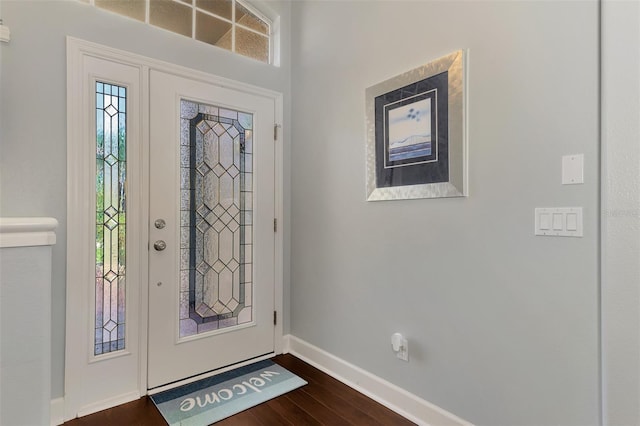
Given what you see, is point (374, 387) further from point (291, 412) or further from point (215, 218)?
point (215, 218)

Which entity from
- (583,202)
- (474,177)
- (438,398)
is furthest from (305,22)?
(438,398)

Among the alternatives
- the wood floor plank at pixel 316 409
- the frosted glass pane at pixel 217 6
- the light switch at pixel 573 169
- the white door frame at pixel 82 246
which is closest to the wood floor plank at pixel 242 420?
the wood floor plank at pixel 316 409

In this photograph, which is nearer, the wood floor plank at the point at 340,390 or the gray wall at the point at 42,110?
the gray wall at the point at 42,110

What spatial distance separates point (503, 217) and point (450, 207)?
26cm

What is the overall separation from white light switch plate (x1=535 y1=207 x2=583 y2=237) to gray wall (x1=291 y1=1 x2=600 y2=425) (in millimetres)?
25

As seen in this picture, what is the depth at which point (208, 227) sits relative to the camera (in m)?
2.35

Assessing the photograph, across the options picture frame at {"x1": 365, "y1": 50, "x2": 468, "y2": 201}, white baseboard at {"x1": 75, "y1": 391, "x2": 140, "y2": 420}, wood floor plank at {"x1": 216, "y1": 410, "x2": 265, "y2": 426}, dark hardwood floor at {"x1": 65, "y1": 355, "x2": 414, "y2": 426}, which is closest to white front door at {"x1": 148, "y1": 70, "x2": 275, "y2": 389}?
white baseboard at {"x1": 75, "y1": 391, "x2": 140, "y2": 420}

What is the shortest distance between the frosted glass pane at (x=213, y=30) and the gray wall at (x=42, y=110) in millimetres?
525

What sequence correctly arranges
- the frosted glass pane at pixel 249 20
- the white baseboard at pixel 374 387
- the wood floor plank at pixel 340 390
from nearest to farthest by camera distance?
the white baseboard at pixel 374 387 < the wood floor plank at pixel 340 390 < the frosted glass pane at pixel 249 20

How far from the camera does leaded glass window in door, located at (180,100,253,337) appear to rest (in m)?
2.27

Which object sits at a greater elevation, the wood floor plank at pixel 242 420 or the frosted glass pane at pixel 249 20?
the frosted glass pane at pixel 249 20

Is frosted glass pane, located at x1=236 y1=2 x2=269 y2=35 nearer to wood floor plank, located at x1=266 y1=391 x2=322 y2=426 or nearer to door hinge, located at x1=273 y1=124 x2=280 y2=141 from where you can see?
door hinge, located at x1=273 y1=124 x2=280 y2=141

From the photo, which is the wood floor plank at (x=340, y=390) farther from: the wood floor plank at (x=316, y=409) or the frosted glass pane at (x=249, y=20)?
the frosted glass pane at (x=249, y=20)

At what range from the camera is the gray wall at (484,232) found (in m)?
1.30
